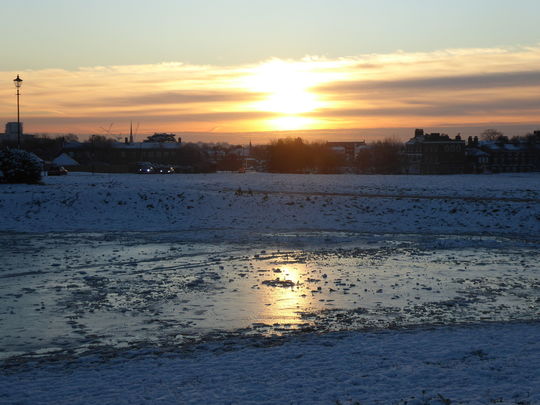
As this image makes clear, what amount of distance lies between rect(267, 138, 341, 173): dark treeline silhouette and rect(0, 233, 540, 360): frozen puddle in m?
88.3

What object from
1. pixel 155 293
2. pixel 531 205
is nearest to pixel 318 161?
pixel 531 205

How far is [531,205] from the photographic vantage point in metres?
33.1

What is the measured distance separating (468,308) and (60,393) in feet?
25.9

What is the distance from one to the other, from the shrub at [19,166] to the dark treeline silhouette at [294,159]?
68.0 m

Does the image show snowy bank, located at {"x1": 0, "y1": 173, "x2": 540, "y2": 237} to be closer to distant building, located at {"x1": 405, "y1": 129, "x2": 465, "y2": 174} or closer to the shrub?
the shrub

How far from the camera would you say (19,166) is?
4294 cm

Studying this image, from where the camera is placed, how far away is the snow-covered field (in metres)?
8.48

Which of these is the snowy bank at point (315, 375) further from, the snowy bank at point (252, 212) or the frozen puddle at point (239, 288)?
the snowy bank at point (252, 212)

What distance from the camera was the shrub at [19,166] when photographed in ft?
140

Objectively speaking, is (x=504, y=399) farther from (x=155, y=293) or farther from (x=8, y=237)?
(x=8, y=237)

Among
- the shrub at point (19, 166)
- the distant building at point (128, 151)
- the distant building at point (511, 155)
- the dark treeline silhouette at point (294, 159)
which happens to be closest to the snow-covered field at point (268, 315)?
the shrub at point (19, 166)

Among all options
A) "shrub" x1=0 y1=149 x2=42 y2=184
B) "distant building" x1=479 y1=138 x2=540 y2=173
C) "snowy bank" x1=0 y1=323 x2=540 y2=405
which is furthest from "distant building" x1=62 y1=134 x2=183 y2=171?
"snowy bank" x1=0 y1=323 x2=540 y2=405

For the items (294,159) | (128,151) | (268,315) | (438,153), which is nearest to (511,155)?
(438,153)

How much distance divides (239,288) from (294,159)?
10148 centimetres
